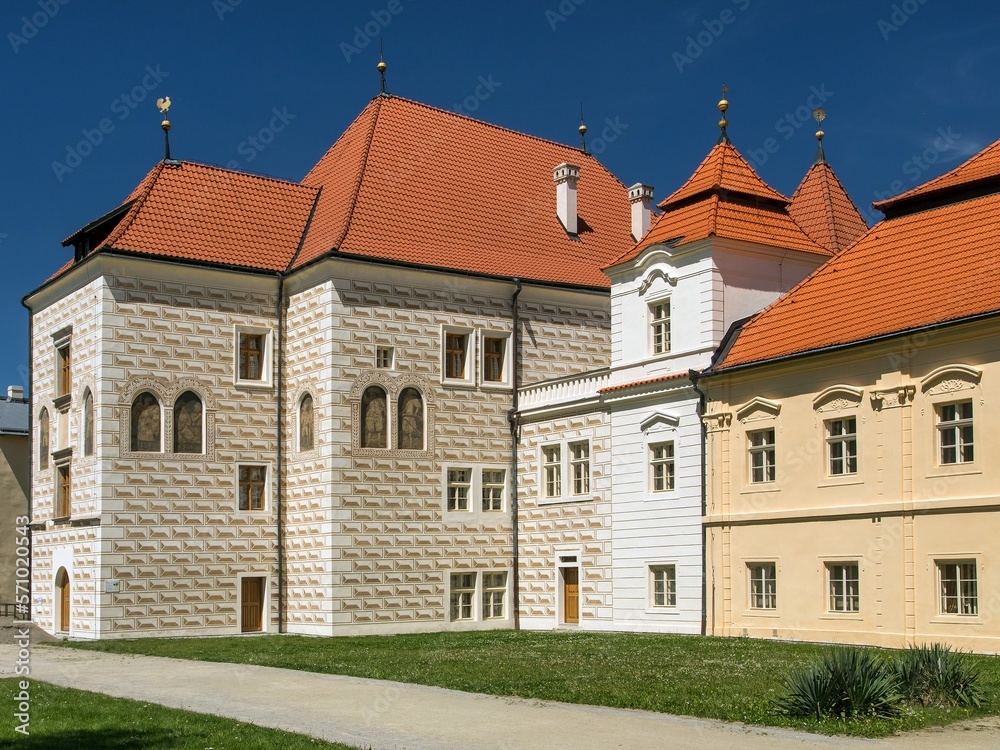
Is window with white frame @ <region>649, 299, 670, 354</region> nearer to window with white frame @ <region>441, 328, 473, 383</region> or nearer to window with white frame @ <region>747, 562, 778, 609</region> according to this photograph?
window with white frame @ <region>747, 562, 778, 609</region>

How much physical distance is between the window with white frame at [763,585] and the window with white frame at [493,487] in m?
10.5

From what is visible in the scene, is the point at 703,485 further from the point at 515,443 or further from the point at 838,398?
the point at 515,443

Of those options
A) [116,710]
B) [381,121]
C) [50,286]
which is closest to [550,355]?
[381,121]

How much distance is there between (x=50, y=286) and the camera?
38.8 metres

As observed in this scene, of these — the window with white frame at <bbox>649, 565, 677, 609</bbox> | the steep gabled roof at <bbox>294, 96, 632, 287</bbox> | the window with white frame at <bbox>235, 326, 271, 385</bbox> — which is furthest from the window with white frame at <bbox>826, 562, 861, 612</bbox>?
the window with white frame at <bbox>235, 326, 271, 385</bbox>

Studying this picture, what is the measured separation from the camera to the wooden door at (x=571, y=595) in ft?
119

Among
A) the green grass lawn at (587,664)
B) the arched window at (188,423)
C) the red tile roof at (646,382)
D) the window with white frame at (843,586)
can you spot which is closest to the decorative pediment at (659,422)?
the red tile roof at (646,382)

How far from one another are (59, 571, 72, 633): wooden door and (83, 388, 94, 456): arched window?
12.6 feet

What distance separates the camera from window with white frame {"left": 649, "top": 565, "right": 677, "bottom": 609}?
31.8 meters

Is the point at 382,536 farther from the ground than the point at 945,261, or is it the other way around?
the point at 945,261

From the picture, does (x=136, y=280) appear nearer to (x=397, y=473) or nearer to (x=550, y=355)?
(x=397, y=473)

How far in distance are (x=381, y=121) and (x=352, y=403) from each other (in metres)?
10.2

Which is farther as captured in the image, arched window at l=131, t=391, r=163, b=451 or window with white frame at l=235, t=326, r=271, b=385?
window with white frame at l=235, t=326, r=271, b=385

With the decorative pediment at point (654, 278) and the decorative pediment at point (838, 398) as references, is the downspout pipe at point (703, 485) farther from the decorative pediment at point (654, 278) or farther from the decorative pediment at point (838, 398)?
the decorative pediment at point (838, 398)
